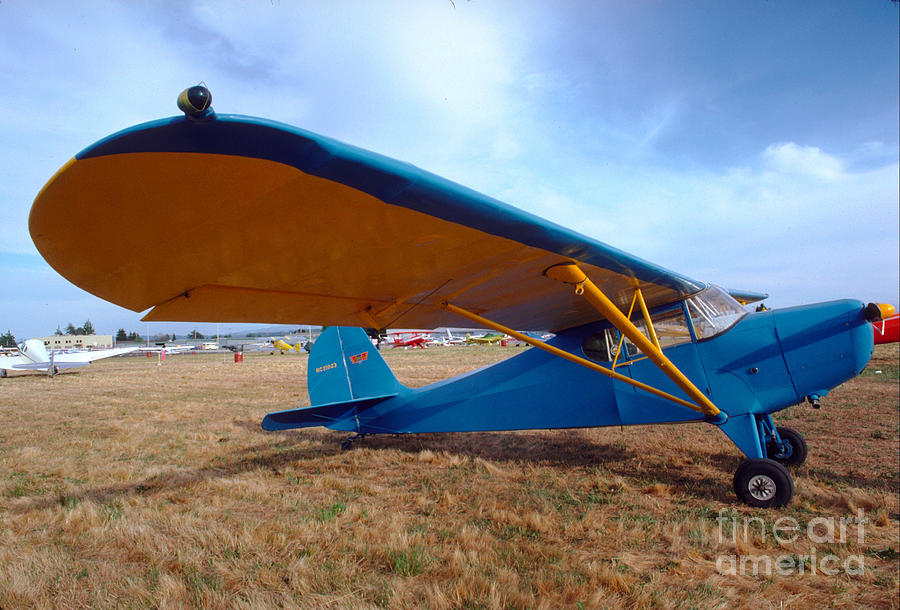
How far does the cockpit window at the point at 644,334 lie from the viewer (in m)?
4.54

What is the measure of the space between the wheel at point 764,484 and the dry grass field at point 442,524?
0.15 meters

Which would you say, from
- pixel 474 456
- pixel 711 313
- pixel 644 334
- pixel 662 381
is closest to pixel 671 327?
pixel 644 334

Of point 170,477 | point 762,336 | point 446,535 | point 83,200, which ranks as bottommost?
point 446,535

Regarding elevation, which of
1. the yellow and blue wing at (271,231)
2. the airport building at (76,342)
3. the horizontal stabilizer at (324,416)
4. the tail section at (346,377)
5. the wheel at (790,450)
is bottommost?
the wheel at (790,450)

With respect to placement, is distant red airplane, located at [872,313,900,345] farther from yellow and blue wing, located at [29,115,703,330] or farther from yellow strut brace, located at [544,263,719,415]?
yellow and blue wing, located at [29,115,703,330]

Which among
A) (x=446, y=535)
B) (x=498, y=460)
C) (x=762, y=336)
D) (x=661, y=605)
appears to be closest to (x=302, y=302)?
(x=446, y=535)

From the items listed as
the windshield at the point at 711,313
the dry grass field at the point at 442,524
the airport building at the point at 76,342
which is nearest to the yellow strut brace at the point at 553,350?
the windshield at the point at 711,313

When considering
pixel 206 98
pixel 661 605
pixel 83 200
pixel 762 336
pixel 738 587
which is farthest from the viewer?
pixel 762 336

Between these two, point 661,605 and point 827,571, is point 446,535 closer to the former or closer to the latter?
point 661,605

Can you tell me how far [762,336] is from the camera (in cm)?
416

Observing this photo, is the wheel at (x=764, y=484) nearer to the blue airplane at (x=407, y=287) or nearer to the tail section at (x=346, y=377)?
the blue airplane at (x=407, y=287)

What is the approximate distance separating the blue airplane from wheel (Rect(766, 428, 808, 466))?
2 cm

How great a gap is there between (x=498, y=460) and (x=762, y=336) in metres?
3.19

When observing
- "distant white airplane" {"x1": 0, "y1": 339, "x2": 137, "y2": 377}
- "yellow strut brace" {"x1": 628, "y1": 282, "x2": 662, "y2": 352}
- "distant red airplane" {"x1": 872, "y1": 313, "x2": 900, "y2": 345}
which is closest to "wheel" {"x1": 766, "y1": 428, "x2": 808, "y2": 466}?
"distant red airplane" {"x1": 872, "y1": 313, "x2": 900, "y2": 345}
